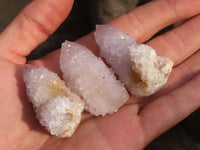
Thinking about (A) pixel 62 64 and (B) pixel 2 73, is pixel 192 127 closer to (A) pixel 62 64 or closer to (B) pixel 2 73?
(A) pixel 62 64

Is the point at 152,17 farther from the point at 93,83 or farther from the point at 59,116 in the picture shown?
the point at 59,116

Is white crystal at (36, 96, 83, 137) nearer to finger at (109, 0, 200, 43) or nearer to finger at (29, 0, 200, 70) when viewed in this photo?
finger at (29, 0, 200, 70)

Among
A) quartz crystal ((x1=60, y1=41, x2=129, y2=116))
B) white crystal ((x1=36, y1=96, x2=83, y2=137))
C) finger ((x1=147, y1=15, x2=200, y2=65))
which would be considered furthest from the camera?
finger ((x1=147, y1=15, x2=200, y2=65))

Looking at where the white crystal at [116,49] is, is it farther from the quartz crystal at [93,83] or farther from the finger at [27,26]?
the finger at [27,26]

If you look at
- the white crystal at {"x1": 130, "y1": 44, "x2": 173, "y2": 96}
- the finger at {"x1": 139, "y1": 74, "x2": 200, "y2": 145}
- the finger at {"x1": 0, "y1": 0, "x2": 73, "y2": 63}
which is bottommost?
the finger at {"x1": 139, "y1": 74, "x2": 200, "y2": 145}

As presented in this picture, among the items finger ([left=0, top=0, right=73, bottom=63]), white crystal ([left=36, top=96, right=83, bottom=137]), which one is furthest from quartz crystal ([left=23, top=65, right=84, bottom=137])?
finger ([left=0, top=0, right=73, bottom=63])

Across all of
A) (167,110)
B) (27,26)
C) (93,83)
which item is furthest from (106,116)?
(27,26)

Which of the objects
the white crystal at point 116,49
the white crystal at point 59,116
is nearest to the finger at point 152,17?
the white crystal at point 116,49
